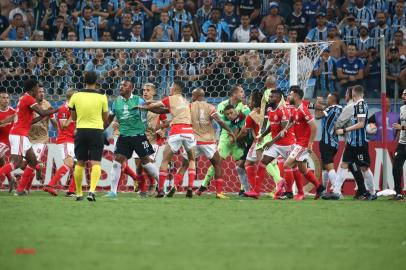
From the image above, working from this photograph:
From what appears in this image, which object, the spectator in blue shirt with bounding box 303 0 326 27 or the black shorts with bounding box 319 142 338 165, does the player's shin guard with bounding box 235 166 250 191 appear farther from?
the spectator in blue shirt with bounding box 303 0 326 27

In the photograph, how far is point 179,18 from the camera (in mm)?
25016

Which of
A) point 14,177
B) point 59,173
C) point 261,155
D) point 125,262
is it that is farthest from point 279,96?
point 125,262

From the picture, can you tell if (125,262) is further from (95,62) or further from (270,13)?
(270,13)

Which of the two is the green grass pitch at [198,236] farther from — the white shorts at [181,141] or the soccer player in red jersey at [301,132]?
the white shorts at [181,141]

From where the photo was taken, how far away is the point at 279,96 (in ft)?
59.2

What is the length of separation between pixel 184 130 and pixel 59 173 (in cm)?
285

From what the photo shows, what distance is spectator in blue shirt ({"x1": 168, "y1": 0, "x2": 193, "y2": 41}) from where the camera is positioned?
24.8m

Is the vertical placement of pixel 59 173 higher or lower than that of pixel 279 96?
lower

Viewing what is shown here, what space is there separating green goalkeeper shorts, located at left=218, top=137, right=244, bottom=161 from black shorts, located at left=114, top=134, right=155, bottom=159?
2.32 metres

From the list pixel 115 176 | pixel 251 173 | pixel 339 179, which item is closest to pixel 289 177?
pixel 251 173

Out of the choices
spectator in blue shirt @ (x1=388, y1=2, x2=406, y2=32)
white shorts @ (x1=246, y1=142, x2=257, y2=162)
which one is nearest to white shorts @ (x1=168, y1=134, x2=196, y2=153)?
white shorts @ (x1=246, y1=142, x2=257, y2=162)

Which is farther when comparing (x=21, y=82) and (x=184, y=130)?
(x=21, y=82)

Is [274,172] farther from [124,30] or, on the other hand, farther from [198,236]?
[198,236]

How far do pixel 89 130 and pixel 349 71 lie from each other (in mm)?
9912
